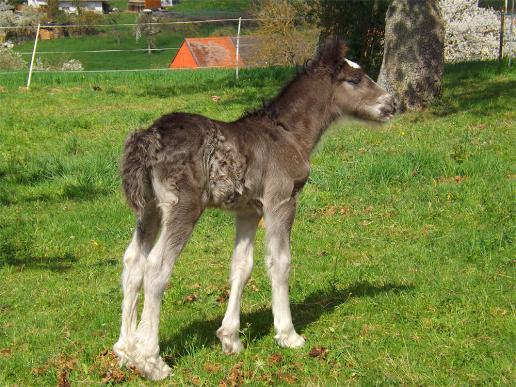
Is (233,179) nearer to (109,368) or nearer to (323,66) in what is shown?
(323,66)

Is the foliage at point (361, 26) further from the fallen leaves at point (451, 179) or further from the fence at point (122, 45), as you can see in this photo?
the fence at point (122, 45)

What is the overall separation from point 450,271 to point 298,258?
1.71m

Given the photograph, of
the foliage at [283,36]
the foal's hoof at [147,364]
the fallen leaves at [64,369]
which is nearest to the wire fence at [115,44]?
the foliage at [283,36]

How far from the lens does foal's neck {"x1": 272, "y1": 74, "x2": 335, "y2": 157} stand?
→ 6363mm

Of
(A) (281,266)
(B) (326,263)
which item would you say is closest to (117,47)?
(B) (326,263)

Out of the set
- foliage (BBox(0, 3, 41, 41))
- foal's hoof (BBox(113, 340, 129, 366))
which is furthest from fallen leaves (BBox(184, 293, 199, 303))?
foliage (BBox(0, 3, 41, 41))

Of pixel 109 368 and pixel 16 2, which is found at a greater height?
pixel 109 368

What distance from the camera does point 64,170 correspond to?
1177 cm

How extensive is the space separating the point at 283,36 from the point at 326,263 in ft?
75.7

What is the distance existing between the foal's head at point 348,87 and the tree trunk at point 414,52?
845 cm

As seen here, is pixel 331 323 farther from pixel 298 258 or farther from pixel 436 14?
pixel 436 14

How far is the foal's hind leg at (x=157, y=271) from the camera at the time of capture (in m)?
5.38

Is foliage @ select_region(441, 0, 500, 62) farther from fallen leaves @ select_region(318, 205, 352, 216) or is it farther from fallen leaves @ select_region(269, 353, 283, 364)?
fallen leaves @ select_region(269, 353, 283, 364)

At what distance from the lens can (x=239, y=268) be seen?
629 cm
